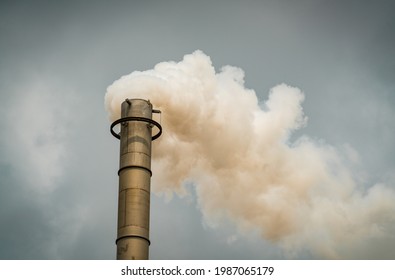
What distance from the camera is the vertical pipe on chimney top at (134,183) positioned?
26.9 m

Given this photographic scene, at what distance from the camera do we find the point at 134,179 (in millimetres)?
28016

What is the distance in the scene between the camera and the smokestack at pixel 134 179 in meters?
26.9

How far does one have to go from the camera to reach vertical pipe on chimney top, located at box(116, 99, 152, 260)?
26.9 m

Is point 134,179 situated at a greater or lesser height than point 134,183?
greater

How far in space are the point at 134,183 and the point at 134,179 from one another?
0.18m
